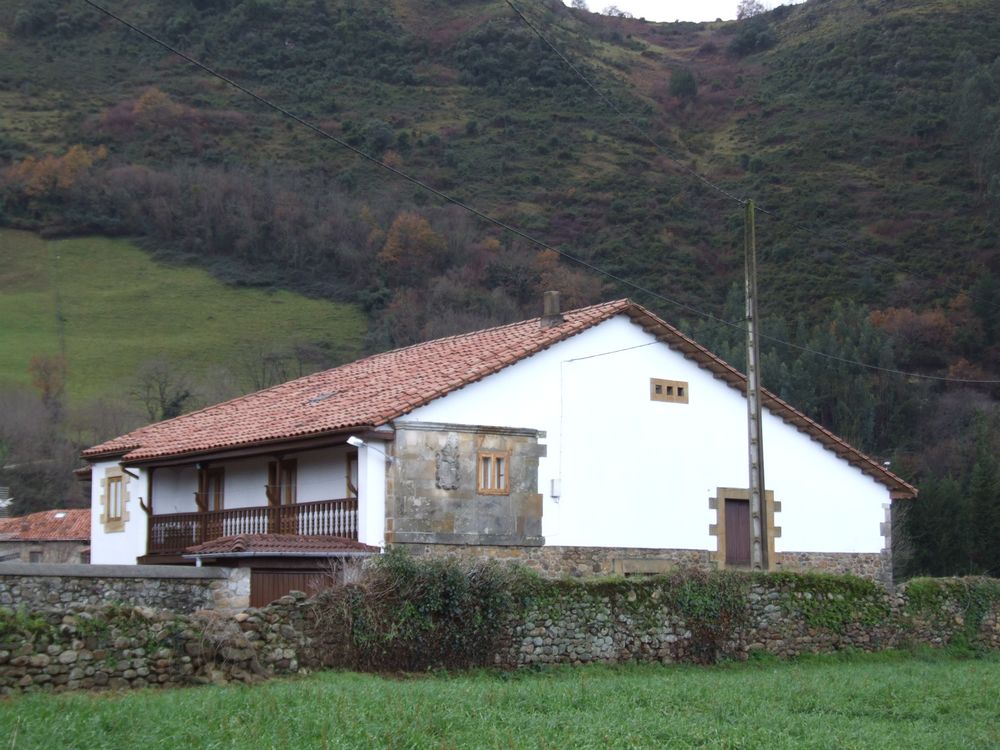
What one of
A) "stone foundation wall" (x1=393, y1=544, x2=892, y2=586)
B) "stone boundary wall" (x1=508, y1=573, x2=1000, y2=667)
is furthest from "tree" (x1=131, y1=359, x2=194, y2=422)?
"stone boundary wall" (x1=508, y1=573, x2=1000, y2=667)

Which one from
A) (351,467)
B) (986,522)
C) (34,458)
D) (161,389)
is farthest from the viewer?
(161,389)

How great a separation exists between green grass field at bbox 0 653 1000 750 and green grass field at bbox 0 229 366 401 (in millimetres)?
58254

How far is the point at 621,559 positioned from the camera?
25891mm

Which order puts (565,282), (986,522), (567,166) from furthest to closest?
(567,166) < (565,282) < (986,522)

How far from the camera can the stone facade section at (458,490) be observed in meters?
23.3

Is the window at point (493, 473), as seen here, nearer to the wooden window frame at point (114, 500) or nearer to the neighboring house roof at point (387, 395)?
the neighboring house roof at point (387, 395)

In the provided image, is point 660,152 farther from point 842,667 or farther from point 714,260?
point 842,667

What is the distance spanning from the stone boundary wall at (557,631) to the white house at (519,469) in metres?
4.61

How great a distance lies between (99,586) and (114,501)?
10.5m

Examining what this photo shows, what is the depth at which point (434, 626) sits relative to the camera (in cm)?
1798

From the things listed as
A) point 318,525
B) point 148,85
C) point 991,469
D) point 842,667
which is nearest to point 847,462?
point 842,667

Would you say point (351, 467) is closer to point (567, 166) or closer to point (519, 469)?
point (519, 469)

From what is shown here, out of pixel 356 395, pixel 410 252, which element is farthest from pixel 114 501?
pixel 410 252

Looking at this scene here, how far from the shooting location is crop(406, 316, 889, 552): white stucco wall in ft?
82.6
